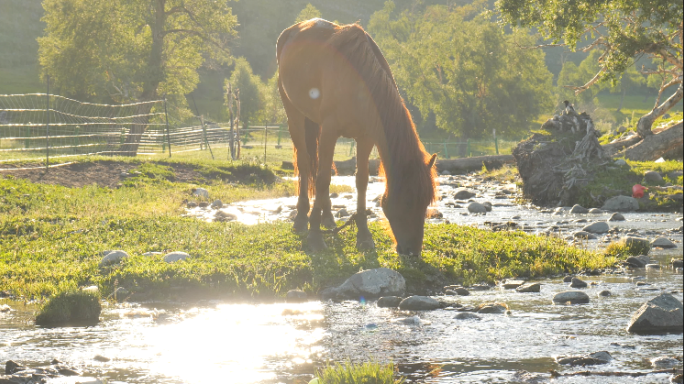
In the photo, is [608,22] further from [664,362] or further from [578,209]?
[664,362]

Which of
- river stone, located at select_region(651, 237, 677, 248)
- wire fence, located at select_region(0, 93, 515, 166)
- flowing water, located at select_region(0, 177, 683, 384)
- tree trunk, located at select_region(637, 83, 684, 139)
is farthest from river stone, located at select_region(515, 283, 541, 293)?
tree trunk, located at select_region(637, 83, 684, 139)

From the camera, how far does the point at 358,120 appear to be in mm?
7188

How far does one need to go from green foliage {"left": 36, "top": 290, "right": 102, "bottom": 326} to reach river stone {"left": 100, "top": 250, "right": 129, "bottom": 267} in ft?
5.54

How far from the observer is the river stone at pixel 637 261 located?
7.71 m

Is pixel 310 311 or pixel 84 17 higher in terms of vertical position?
pixel 84 17

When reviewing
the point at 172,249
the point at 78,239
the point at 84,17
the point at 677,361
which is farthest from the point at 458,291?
the point at 84,17

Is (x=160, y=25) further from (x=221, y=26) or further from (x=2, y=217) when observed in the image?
(x=2, y=217)

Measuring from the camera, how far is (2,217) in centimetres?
990

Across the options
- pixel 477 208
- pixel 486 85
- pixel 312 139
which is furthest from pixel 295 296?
pixel 486 85

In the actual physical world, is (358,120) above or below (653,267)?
above

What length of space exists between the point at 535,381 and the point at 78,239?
6.86 meters

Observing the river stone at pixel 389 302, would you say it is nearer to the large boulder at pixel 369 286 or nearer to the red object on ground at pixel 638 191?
the large boulder at pixel 369 286

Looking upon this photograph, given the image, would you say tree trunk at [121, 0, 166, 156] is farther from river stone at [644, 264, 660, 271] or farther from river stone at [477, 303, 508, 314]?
river stone at [477, 303, 508, 314]

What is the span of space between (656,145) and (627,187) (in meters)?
5.53
